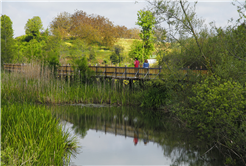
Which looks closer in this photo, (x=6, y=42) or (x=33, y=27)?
(x=6, y=42)

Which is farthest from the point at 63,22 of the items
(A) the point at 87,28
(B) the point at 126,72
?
(B) the point at 126,72

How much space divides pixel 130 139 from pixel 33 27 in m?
48.3

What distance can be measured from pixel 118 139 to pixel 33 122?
4.97m

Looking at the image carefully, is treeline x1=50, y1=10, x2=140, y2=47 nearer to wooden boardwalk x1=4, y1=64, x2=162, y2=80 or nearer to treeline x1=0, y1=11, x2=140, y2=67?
treeline x1=0, y1=11, x2=140, y2=67

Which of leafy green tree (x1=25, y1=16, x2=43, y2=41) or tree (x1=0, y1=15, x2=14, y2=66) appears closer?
tree (x1=0, y1=15, x2=14, y2=66)

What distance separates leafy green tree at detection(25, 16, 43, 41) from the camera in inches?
2085

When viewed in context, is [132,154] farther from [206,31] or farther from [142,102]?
[142,102]

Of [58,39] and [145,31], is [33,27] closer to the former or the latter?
[58,39]

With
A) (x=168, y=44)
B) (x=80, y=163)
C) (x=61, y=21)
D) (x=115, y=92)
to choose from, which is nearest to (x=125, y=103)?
(x=115, y=92)

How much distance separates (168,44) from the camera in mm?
10062

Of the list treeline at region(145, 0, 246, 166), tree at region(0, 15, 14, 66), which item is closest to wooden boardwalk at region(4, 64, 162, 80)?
treeline at region(145, 0, 246, 166)

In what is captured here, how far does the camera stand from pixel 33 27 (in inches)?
2082

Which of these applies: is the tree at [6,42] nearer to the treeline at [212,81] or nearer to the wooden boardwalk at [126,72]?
the wooden boardwalk at [126,72]

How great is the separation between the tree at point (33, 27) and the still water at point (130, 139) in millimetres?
42156
